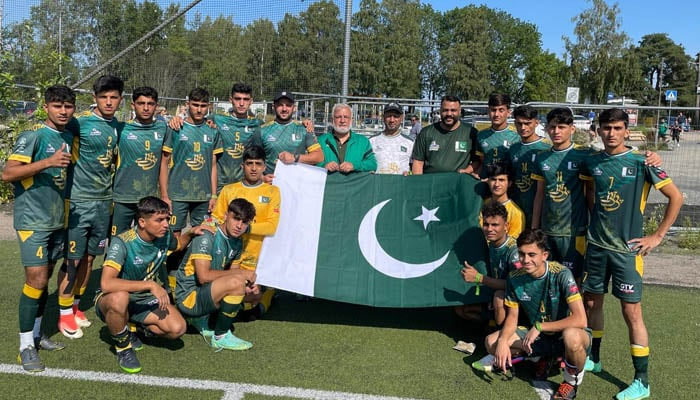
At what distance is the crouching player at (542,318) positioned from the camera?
3.98 m

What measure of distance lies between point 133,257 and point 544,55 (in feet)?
257

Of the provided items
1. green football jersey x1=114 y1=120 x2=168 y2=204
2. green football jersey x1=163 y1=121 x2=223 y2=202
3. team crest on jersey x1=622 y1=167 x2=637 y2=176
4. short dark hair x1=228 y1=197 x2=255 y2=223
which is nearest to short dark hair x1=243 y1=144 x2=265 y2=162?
short dark hair x1=228 y1=197 x2=255 y2=223

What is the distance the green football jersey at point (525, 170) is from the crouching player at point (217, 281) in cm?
238

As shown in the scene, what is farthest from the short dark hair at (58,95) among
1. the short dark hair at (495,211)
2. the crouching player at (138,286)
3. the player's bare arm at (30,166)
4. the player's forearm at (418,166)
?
the short dark hair at (495,211)

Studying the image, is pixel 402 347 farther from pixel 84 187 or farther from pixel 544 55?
pixel 544 55

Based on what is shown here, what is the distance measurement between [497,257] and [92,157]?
364 cm

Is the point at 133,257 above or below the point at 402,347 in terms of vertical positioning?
above

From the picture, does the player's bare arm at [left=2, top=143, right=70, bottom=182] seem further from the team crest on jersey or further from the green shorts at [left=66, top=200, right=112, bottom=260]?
the team crest on jersey

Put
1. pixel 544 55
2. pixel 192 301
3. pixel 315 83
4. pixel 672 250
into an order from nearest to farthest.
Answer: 1. pixel 192 301
2. pixel 672 250
3. pixel 315 83
4. pixel 544 55

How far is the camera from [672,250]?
354 inches

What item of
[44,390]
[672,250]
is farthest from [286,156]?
[672,250]

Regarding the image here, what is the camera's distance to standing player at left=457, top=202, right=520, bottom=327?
15.1 feet

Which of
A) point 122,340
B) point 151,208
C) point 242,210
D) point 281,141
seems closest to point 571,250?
point 242,210

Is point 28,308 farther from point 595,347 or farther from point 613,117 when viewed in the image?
point 613,117
